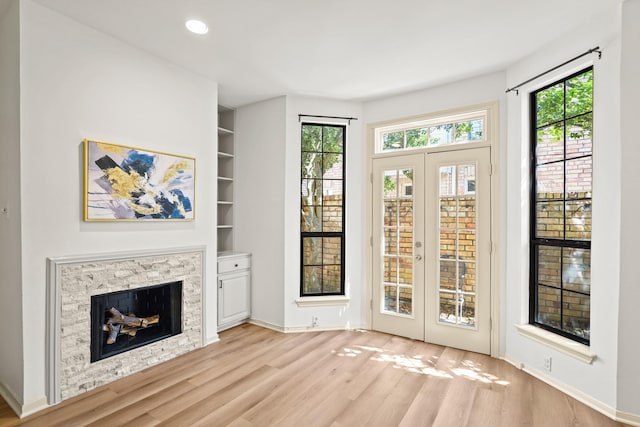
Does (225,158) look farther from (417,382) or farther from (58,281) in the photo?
(417,382)

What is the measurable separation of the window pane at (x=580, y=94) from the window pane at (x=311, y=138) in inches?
99.3

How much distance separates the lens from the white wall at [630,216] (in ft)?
7.13

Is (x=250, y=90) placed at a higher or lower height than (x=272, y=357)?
higher

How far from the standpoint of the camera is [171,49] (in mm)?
2932

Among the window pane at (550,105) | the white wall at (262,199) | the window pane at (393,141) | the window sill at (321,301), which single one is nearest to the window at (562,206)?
the window pane at (550,105)

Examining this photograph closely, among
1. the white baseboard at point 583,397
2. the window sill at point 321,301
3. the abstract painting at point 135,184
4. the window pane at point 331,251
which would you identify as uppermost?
the abstract painting at point 135,184

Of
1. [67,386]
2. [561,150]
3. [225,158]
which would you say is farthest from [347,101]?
[67,386]

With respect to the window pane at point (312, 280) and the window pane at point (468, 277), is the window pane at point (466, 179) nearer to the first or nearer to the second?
the window pane at point (468, 277)

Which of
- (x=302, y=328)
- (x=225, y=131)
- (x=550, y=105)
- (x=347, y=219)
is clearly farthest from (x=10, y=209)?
(x=550, y=105)

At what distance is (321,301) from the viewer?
4.06m

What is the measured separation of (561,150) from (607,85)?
586 millimetres

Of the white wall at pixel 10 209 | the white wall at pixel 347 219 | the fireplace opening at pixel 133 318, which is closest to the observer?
the white wall at pixel 10 209

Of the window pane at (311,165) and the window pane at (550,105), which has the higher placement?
the window pane at (550,105)

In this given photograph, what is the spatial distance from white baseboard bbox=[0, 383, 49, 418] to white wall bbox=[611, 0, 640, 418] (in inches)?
159
